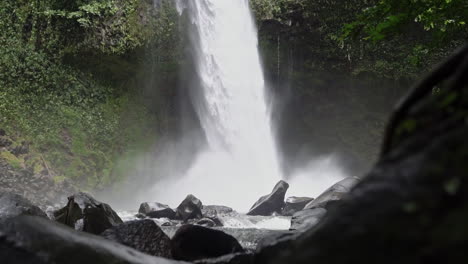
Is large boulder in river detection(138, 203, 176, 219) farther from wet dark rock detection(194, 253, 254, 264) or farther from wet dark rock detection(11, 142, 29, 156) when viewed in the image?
wet dark rock detection(194, 253, 254, 264)

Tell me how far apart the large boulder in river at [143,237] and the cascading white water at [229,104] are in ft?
50.9

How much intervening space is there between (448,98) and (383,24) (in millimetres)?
3411

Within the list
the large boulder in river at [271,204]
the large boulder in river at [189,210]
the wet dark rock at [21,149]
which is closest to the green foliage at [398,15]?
the large boulder in river at [189,210]

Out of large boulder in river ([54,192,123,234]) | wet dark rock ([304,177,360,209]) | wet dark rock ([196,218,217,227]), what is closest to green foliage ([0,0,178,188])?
wet dark rock ([196,218,217,227])

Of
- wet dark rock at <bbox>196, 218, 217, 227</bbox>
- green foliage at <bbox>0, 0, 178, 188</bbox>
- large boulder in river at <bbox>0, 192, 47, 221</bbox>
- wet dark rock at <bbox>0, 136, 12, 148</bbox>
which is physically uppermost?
green foliage at <bbox>0, 0, 178, 188</bbox>

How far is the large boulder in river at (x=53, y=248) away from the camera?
9.81 feet

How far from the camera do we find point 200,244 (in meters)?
4.55

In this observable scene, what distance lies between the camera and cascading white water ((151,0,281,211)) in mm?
20938

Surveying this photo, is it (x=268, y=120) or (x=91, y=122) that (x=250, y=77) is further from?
(x=91, y=122)

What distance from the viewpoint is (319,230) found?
1182 millimetres

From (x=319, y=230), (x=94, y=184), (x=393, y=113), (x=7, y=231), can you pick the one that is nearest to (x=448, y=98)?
(x=393, y=113)

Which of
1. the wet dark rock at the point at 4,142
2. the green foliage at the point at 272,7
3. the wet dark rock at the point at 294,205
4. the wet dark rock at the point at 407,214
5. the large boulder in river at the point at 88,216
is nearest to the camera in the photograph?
the wet dark rock at the point at 407,214

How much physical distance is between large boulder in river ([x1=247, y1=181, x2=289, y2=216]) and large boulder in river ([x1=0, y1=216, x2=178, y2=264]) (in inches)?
399

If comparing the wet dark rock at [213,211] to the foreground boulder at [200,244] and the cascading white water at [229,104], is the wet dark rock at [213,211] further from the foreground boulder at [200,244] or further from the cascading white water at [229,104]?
the foreground boulder at [200,244]
